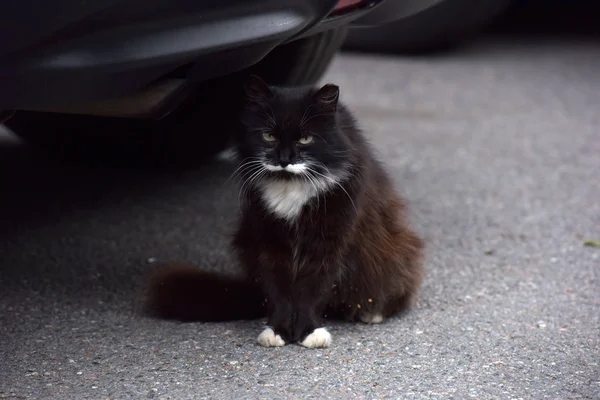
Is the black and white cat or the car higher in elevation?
the car

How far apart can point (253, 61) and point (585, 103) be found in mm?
4387

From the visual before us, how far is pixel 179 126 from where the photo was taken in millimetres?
3807

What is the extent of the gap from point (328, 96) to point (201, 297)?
0.79 metres

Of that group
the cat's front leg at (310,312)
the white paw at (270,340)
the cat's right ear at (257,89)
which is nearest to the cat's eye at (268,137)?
the cat's right ear at (257,89)

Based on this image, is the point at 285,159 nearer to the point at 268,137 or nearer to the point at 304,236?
the point at 268,137

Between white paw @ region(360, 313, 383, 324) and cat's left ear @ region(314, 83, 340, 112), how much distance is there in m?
0.73

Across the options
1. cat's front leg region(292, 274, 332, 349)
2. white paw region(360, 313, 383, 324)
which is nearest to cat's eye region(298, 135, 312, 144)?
cat's front leg region(292, 274, 332, 349)

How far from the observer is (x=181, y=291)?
290cm

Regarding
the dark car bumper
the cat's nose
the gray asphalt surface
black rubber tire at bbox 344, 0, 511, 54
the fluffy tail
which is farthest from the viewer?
black rubber tire at bbox 344, 0, 511, 54

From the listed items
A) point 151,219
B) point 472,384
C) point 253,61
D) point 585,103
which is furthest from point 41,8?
point 585,103

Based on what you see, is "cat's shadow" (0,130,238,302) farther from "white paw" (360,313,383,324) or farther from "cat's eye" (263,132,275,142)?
"cat's eye" (263,132,275,142)

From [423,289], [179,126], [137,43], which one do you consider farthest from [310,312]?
[179,126]

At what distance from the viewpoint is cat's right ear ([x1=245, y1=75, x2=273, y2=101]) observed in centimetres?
263

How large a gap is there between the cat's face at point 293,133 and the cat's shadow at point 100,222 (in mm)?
842
